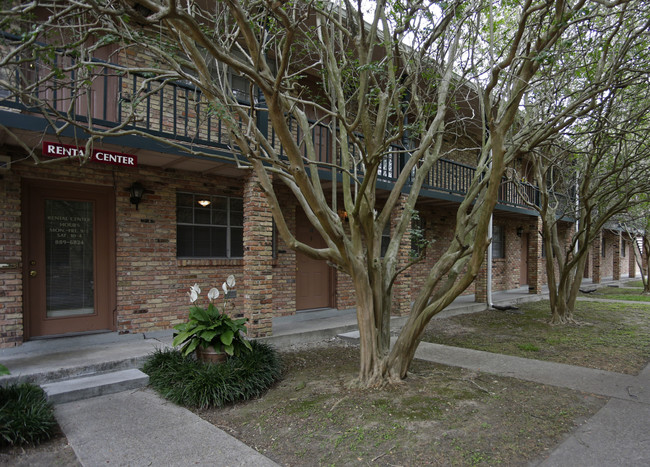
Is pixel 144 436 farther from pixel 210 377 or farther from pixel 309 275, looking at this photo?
pixel 309 275

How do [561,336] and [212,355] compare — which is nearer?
[212,355]

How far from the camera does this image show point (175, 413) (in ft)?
14.1

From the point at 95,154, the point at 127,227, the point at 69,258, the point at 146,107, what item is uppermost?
the point at 146,107

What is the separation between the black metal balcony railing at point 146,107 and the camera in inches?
195

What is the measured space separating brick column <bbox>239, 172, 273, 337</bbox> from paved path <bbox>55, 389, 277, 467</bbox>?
2.40 m

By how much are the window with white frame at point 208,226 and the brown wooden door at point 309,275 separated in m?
1.58

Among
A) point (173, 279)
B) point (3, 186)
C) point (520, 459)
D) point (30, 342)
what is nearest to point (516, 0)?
point (520, 459)

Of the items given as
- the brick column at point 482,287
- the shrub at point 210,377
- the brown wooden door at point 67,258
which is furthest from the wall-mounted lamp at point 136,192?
the brick column at point 482,287

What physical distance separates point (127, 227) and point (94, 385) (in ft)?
9.25

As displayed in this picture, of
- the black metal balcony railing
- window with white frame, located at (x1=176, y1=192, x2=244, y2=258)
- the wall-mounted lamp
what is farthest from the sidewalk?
the black metal balcony railing

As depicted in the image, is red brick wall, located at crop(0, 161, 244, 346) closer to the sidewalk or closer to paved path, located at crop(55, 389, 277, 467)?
the sidewalk

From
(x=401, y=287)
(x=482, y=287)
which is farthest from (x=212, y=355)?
(x=482, y=287)

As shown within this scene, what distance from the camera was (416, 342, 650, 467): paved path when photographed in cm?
330

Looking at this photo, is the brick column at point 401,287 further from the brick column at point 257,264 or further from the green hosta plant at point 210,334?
the green hosta plant at point 210,334
